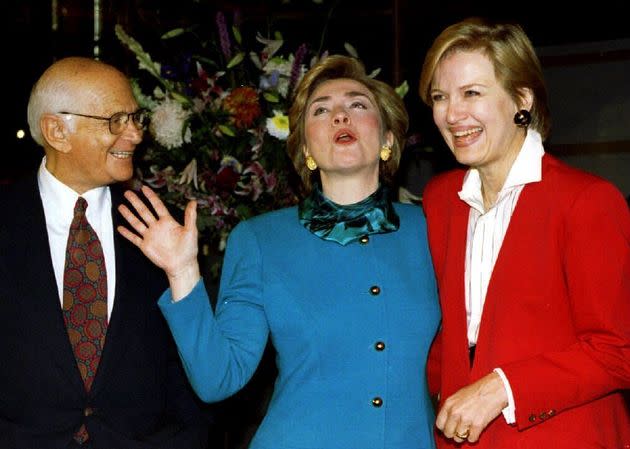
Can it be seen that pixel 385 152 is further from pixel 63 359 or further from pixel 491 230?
pixel 63 359

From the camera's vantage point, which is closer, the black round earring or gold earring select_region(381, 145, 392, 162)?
the black round earring

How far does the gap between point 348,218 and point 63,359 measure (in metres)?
0.80

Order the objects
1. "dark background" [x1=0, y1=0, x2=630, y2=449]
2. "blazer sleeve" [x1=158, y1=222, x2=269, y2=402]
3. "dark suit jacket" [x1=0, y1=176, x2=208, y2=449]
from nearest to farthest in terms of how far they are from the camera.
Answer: "blazer sleeve" [x1=158, y1=222, x2=269, y2=402] < "dark suit jacket" [x1=0, y1=176, x2=208, y2=449] < "dark background" [x1=0, y1=0, x2=630, y2=449]

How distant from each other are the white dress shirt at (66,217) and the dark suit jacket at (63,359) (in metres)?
0.03

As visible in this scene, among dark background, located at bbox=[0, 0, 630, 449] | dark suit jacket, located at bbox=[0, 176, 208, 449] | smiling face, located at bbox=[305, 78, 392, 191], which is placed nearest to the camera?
dark suit jacket, located at bbox=[0, 176, 208, 449]

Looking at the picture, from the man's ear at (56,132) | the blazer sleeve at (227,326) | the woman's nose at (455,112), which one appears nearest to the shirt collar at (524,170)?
the woman's nose at (455,112)

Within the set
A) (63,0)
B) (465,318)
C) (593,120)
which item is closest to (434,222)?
(465,318)

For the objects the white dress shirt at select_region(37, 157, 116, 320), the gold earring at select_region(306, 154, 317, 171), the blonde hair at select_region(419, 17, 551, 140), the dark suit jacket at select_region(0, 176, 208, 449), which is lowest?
the dark suit jacket at select_region(0, 176, 208, 449)

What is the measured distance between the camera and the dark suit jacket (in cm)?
245

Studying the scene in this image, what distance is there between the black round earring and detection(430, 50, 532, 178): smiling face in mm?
13

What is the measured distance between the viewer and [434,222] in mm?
2551

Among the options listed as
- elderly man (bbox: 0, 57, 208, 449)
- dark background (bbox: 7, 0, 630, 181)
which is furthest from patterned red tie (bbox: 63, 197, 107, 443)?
dark background (bbox: 7, 0, 630, 181)

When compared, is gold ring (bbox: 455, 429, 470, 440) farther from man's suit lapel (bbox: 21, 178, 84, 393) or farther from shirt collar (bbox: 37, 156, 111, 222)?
shirt collar (bbox: 37, 156, 111, 222)

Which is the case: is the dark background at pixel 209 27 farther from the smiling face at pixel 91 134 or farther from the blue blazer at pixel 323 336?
the blue blazer at pixel 323 336
